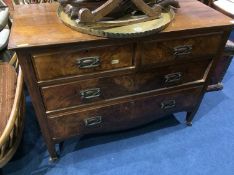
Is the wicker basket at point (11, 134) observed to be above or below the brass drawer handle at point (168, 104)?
above

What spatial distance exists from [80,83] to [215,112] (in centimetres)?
113

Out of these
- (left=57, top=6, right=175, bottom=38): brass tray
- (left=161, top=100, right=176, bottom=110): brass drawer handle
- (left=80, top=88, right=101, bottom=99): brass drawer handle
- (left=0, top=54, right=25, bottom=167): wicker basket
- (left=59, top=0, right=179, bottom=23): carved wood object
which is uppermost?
(left=59, top=0, right=179, bottom=23): carved wood object

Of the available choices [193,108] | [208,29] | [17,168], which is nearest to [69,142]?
[17,168]

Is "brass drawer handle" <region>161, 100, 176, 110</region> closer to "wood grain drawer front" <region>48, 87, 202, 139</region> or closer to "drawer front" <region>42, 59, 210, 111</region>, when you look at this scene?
"wood grain drawer front" <region>48, 87, 202, 139</region>

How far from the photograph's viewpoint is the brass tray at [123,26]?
887mm

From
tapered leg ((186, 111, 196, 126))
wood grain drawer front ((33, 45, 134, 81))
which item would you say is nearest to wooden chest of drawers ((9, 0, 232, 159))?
wood grain drawer front ((33, 45, 134, 81))

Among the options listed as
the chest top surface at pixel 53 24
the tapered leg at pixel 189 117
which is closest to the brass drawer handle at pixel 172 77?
the chest top surface at pixel 53 24

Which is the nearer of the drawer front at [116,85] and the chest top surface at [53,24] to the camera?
the chest top surface at [53,24]

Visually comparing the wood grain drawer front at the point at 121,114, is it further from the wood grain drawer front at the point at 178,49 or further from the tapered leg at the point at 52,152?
the wood grain drawer front at the point at 178,49

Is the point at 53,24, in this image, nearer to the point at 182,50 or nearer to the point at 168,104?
the point at 182,50

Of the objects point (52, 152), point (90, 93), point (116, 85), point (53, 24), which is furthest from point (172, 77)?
point (52, 152)

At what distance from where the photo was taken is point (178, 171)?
1.28 m

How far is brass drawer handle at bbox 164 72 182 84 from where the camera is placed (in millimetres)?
1170

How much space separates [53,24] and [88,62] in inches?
8.9
